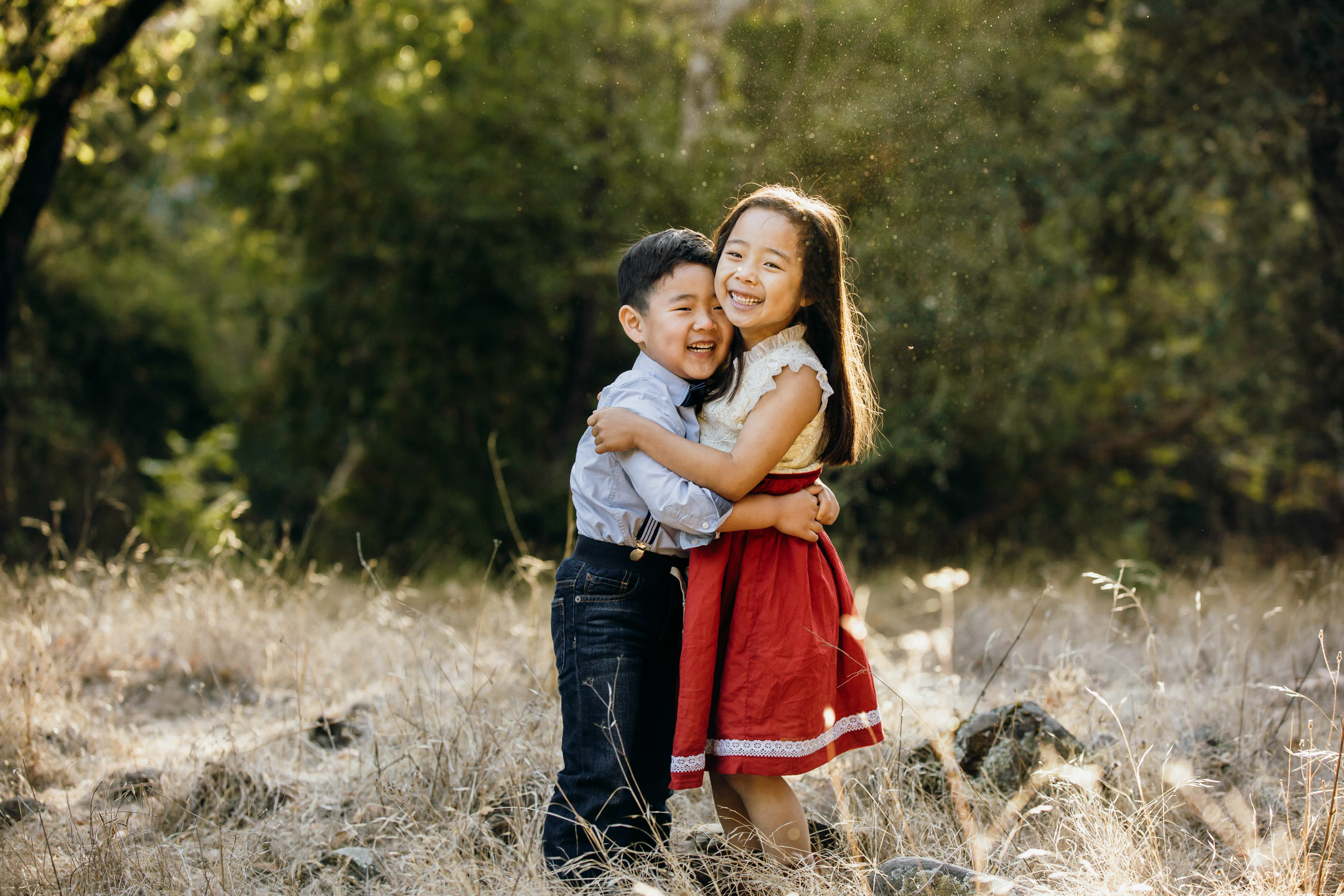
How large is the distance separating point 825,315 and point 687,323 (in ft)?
1.10

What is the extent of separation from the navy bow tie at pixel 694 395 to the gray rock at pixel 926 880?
1.15 m

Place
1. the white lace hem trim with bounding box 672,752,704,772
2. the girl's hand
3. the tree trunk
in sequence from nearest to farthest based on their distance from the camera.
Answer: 1. the white lace hem trim with bounding box 672,752,704,772
2. the girl's hand
3. the tree trunk

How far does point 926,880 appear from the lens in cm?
220

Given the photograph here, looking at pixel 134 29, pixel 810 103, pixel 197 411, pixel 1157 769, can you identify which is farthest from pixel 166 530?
pixel 1157 769

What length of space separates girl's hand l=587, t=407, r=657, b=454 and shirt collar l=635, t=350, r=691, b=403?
0.15m

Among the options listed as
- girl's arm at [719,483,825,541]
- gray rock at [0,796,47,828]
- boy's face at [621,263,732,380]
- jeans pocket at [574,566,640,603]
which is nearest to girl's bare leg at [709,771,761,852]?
jeans pocket at [574,566,640,603]

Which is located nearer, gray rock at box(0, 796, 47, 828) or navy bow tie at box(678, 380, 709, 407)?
navy bow tie at box(678, 380, 709, 407)

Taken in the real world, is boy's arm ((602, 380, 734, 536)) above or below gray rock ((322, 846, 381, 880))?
above

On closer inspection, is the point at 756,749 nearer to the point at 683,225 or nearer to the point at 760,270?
the point at 760,270

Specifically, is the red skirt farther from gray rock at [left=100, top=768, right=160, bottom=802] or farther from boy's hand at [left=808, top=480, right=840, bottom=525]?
gray rock at [left=100, top=768, right=160, bottom=802]

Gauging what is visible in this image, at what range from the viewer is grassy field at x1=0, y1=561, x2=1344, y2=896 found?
2.45 meters

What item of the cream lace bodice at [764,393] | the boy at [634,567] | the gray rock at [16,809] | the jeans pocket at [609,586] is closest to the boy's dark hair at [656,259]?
the boy at [634,567]

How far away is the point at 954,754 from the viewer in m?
3.07

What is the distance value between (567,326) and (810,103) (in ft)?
9.69
